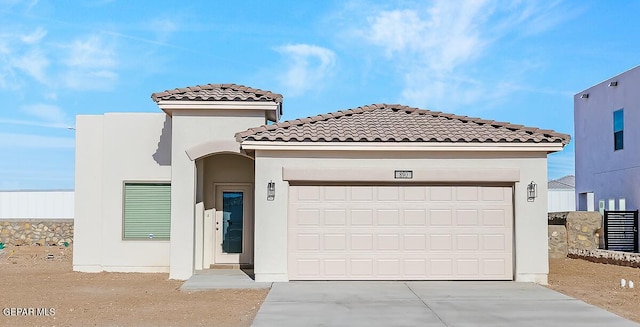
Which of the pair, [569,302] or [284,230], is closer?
[569,302]

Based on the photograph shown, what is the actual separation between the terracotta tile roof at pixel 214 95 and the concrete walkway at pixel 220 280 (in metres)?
3.90

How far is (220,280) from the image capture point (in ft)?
50.5

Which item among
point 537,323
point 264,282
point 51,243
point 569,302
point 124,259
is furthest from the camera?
point 51,243

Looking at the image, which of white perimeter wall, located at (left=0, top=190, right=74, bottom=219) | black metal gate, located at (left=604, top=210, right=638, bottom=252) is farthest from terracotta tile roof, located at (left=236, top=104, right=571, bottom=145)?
white perimeter wall, located at (left=0, top=190, right=74, bottom=219)

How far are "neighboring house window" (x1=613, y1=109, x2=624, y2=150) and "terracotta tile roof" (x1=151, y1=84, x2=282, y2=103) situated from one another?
1355 cm

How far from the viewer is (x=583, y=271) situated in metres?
18.6

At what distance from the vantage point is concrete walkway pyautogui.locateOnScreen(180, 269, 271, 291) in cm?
1441

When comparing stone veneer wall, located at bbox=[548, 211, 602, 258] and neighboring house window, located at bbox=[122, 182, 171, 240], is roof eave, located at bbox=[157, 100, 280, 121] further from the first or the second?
stone veneer wall, located at bbox=[548, 211, 602, 258]

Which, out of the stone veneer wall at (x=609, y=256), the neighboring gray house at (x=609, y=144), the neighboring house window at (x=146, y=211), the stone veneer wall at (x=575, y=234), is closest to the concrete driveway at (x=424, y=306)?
the neighboring house window at (x=146, y=211)

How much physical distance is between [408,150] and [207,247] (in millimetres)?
6022

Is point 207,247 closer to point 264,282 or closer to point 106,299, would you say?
point 264,282

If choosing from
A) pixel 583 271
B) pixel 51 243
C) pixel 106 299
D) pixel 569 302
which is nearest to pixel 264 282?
pixel 106 299

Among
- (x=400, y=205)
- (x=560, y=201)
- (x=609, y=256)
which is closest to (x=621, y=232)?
(x=609, y=256)

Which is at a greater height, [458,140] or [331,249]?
[458,140]
